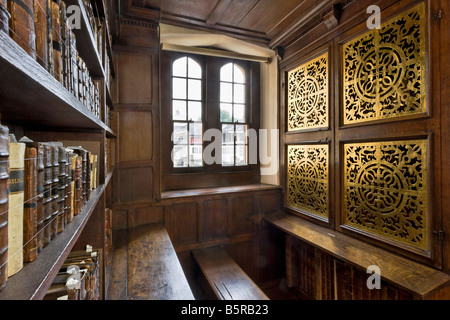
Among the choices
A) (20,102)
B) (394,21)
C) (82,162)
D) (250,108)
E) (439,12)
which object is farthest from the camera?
(250,108)

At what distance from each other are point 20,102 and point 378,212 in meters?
2.35

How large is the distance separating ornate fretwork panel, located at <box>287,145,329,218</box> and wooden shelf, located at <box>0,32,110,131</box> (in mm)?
2282

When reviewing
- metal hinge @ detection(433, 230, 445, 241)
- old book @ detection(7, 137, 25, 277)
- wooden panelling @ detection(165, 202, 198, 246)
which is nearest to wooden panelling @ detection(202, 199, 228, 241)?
wooden panelling @ detection(165, 202, 198, 246)

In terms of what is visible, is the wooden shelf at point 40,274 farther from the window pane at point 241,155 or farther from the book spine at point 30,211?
the window pane at point 241,155

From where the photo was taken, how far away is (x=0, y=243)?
39 centimetres

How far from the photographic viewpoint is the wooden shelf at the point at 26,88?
0.35 meters

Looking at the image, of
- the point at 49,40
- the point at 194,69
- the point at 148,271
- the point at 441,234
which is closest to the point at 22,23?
the point at 49,40

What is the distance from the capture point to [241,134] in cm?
330

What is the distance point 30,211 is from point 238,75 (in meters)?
3.16

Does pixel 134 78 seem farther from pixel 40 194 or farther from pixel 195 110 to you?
pixel 40 194

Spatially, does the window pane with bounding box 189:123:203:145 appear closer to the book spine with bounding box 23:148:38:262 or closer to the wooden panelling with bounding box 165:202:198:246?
the wooden panelling with bounding box 165:202:198:246

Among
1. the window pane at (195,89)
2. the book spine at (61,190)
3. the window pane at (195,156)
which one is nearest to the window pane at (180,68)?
the window pane at (195,89)
